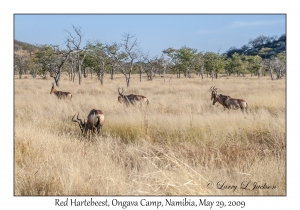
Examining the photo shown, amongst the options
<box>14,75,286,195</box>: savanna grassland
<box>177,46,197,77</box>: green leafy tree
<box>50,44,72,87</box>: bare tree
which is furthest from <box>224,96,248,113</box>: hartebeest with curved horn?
<box>177,46,197,77</box>: green leafy tree

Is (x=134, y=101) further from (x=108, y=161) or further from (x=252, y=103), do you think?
(x=108, y=161)

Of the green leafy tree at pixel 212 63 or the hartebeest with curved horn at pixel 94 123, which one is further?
the green leafy tree at pixel 212 63

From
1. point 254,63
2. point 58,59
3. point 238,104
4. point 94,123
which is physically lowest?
point 94,123

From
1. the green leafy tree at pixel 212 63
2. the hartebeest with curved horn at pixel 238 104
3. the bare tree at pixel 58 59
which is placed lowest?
the hartebeest with curved horn at pixel 238 104

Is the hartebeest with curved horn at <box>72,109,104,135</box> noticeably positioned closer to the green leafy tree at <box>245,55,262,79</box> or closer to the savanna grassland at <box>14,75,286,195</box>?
the savanna grassland at <box>14,75,286,195</box>

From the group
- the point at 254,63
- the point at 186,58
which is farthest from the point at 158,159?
the point at 254,63

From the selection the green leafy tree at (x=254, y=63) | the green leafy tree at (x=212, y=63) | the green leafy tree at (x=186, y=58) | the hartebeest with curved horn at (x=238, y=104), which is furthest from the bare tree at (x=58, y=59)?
the green leafy tree at (x=254, y=63)

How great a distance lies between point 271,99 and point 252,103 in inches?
27.5

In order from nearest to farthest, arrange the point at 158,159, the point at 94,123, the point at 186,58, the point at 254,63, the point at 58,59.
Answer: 1. the point at 158,159
2. the point at 94,123
3. the point at 58,59
4. the point at 186,58
5. the point at 254,63

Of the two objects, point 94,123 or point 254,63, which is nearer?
point 94,123

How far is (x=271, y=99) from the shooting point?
482 inches

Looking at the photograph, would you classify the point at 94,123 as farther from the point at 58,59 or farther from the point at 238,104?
the point at 58,59

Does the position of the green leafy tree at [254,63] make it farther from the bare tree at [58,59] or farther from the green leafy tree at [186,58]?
the bare tree at [58,59]
